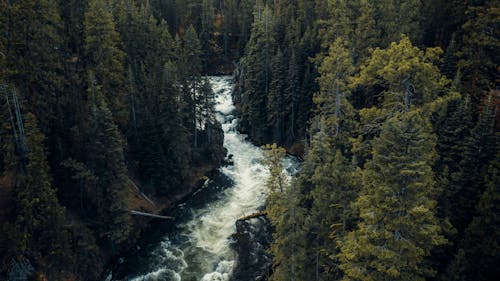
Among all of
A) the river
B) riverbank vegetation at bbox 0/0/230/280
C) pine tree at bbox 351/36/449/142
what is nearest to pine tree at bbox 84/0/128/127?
riverbank vegetation at bbox 0/0/230/280

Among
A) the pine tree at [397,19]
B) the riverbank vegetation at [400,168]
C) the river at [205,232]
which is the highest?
the pine tree at [397,19]

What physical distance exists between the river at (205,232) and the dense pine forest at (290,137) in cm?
208

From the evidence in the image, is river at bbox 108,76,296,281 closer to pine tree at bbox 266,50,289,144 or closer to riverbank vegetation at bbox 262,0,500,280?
pine tree at bbox 266,50,289,144

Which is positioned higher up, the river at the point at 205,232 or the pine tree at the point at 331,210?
→ the pine tree at the point at 331,210

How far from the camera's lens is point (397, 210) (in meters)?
16.8

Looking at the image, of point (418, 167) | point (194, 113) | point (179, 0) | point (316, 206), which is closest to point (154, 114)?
point (194, 113)

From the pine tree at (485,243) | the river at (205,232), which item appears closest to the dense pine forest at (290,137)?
the pine tree at (485,243)

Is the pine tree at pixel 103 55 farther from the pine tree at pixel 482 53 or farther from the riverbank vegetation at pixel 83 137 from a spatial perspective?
the pine tree at pixel 482 53

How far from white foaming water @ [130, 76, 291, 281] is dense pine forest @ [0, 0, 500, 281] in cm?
350

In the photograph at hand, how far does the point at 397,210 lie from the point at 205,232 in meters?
26.5

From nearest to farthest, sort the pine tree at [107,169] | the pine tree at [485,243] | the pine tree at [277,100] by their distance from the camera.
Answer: the pine tree at [485,243] → the pine tree at [107,169] → the pine tree at [277,100]

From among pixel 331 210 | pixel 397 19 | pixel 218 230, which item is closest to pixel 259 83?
pixel 397 19

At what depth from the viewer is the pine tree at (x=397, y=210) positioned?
16.8 m

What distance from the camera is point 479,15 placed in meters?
36.6
